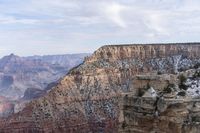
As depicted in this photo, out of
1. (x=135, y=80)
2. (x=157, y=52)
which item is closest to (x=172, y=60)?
(x=157, y=52)

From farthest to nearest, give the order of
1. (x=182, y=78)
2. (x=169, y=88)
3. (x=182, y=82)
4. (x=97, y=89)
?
1. (x=97, y=89)
2. (x=182, y=78)
3. (x=182, y=82)
4. (x=169, y=88)

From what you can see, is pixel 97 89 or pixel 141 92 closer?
pixel 141 92

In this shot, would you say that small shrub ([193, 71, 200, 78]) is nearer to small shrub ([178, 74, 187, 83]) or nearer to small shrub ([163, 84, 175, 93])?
small shrub ([178, 74, 187, 83])

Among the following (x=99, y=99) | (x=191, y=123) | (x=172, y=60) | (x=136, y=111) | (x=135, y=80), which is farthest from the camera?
(x=172, y=60)

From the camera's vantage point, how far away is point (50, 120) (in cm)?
9388

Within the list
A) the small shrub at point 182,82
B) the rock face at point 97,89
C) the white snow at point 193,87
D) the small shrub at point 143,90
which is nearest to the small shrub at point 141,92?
the small shrub at point 143,90

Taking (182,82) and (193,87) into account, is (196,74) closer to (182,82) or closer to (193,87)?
(182,82)

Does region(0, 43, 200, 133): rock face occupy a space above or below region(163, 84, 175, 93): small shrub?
below

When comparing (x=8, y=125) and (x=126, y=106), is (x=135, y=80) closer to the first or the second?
(x=126, y=106)

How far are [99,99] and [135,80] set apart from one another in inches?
2957

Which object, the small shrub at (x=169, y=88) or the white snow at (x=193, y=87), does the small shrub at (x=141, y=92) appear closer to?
the small shrub at (x=169, y=88)

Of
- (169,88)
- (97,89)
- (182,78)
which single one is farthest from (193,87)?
(97,89)

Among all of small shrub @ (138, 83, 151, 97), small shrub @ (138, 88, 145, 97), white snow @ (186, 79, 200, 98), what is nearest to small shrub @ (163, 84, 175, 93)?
white snow @ (186, 79, 200, 98)

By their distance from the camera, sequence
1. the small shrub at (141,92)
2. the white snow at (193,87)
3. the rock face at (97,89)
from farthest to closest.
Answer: the rock face at (97,89) → the small shrub at (141,92) → the white snow at (193,87)
